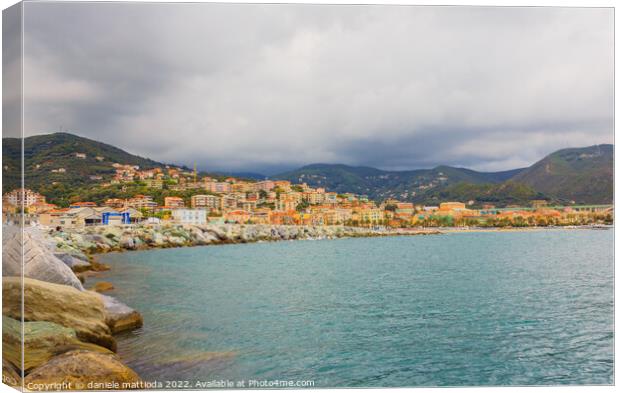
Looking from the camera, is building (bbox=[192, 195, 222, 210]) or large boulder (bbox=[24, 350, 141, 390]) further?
building (bbox=[192, 195, 222, 210])

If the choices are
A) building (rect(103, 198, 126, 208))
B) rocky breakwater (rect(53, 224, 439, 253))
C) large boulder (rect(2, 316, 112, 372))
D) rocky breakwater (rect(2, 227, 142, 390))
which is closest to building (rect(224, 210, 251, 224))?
rocky breakwater (rect(53, 224, 439, 253))

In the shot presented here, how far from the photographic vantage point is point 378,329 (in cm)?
593

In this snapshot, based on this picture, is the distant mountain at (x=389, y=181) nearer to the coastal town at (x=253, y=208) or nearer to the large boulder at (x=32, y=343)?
the coastal town at (x=253, y=208)

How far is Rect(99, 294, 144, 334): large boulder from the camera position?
5.59 metres

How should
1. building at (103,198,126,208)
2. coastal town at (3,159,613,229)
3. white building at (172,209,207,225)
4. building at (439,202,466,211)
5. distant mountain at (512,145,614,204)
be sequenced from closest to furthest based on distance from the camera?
1. distant mountain at (512,145,614,204)
2. coastal town at (3,159,613,229)
3. building at (103,198,126,208)
4. white building at (172,209,207,225)
5. building at (439,202,466,211)

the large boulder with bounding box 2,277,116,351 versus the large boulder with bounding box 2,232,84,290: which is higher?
the large boulder with bounding box 2,232,84,290

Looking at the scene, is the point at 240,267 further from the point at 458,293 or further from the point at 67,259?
the point at 458,293

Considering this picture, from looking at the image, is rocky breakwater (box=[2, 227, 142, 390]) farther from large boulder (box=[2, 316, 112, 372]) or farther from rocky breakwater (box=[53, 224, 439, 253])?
rocky breakwater (box=[53, 224, 439, 253])

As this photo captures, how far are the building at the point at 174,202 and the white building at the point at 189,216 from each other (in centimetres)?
57

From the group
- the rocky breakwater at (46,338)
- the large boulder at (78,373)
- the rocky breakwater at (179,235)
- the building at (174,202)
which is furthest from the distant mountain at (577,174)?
the building at (174,202)

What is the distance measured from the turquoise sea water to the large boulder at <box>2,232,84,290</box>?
1.20m

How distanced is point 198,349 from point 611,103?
597 cm

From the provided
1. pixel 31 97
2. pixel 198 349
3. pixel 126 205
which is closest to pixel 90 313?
pixel 198 349

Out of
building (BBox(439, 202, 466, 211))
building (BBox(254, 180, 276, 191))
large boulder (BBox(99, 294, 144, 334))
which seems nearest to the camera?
large boulder (BBox(99, 294, 144, 334))
